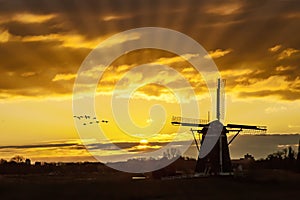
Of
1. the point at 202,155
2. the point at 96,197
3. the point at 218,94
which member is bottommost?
the point at 96,197

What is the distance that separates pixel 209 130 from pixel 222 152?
329 centimetres

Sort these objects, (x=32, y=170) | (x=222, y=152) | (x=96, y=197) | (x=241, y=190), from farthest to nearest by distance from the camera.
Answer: (x=32, y=170) < (x=222, y=152) < (x=241, y=190) < (x=96, y=197)

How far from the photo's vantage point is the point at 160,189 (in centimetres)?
6191

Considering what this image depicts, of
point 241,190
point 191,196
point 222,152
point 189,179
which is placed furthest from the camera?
point 222,152

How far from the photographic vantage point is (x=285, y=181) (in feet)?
244

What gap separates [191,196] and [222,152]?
19667 mm

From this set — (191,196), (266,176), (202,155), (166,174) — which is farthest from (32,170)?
(191,196)

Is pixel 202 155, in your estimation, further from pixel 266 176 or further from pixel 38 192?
pixel 38 192

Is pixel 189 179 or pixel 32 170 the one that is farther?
pixel 32 170

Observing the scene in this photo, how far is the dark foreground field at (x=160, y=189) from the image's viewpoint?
55625mm

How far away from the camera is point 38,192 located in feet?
183

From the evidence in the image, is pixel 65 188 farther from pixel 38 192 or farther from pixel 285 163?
pixel 285 163

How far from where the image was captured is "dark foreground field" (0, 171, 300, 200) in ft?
182

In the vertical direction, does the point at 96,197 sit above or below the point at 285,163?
below
